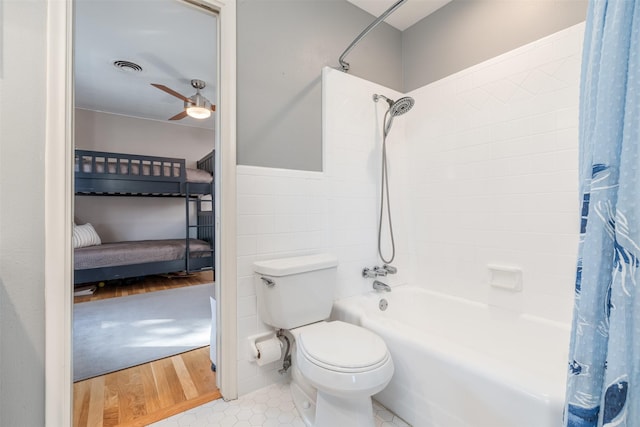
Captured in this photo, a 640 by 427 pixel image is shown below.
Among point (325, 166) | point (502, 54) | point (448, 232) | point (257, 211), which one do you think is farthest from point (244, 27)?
point (448, 232)

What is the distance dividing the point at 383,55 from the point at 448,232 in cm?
140

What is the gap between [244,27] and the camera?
1553 millimetres

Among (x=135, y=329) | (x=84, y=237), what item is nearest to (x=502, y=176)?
(x=135, y=329)

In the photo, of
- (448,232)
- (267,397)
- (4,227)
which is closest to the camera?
(4,227)

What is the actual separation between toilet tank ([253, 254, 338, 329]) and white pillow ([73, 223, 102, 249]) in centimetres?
348

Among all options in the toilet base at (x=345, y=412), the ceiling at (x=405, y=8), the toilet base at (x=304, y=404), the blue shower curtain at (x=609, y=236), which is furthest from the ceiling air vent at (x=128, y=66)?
the blue shower curtain at (x=609, y=236)

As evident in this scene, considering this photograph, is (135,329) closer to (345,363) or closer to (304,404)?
(304,404)

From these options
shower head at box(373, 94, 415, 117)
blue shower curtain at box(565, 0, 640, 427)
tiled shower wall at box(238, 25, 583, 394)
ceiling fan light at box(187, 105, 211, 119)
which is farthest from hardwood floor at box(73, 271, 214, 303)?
blue shower curtain at box(565, 0, 640, 427)

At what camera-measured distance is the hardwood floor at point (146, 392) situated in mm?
1382

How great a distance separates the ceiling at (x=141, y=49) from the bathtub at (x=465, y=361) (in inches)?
70.9

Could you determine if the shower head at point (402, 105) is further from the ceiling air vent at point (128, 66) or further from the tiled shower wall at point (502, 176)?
the ceiling air vent at point (128, 66)

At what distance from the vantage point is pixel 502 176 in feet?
5.56

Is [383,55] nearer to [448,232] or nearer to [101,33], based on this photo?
[448,232]

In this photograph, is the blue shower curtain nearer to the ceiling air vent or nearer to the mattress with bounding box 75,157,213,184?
the ceiling air vent
